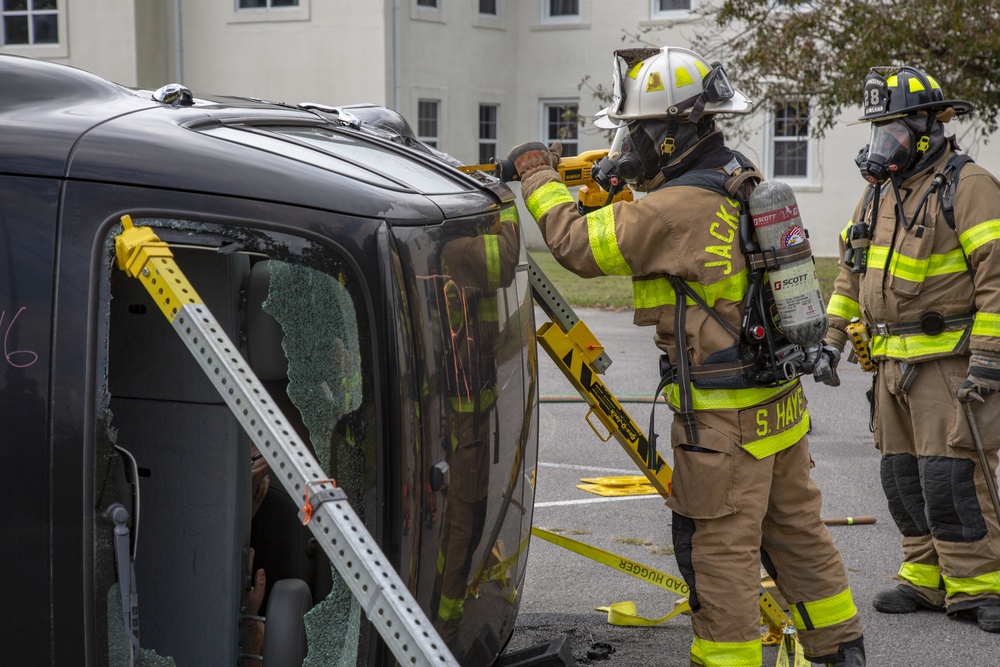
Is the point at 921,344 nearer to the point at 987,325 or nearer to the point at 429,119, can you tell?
the point at 987,325

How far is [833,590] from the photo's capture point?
3.83 metres

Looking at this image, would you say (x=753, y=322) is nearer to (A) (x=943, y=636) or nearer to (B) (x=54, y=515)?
(A) (x=943, y=636)

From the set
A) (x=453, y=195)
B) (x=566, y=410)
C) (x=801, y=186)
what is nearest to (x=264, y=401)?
(x=453, y=195)

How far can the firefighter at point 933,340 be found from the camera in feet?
15.3

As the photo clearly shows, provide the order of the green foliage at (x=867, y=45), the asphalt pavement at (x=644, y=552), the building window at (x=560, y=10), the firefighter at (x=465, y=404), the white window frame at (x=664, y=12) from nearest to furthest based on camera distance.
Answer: the firefighter at (x=465, y=404), the asphalt pavement at (x=644, y=552), the green foliage at (x=867, y=45), the white window frame at (x=664, y=12), the building window at (x=560, y=10)

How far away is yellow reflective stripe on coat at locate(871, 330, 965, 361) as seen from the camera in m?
4.75

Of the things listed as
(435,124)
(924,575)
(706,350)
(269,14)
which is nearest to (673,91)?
(706,350)

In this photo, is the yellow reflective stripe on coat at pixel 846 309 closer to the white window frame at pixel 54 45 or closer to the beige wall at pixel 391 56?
the beige wall at pixel 391 56

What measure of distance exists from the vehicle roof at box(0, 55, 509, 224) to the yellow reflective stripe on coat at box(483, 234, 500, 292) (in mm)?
90

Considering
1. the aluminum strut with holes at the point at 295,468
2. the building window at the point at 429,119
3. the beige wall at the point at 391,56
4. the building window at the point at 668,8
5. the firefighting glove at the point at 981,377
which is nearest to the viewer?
the aluminum strut with holes at the point at 295,468

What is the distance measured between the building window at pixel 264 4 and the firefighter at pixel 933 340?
18861 mm

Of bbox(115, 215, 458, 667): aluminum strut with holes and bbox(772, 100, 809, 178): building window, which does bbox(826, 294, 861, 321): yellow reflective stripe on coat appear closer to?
bbox(115, 215, 458, 667): aluminum strut with holes

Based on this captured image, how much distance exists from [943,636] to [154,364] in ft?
11.2

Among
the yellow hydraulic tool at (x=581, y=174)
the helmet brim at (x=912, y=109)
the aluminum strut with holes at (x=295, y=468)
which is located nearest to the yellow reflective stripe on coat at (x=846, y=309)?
the helmet brim at (x=912, y=109)
